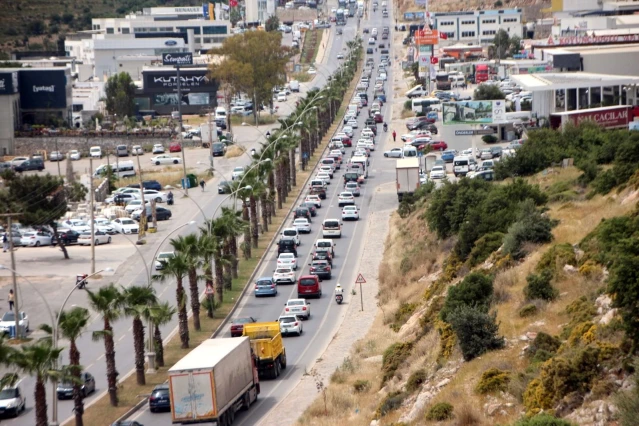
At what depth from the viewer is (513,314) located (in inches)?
1510

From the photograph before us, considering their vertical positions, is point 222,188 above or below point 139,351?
above

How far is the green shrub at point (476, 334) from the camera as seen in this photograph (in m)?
34.9

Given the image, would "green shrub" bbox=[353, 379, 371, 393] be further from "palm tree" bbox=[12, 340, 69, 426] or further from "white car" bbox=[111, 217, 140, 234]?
"white car" bbox=[111, 217, 140, 234]

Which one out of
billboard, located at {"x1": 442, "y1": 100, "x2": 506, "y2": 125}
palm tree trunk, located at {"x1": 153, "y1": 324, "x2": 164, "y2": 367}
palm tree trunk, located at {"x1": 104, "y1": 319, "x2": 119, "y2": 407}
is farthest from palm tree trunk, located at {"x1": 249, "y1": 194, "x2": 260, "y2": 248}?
billboard, located at {"x1": 442, "y1": 100, "x2": 506, "y2": 125}

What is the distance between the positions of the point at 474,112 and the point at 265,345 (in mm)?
64343

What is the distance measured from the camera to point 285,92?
A: 17388 centimetres

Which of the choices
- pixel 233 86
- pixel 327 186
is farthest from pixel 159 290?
pixel 233 86

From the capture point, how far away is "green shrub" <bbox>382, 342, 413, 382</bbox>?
41.6 meters

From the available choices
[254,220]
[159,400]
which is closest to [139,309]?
[159,400]

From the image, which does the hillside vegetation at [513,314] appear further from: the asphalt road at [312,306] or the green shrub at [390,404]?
the asphalt road at [312,306]

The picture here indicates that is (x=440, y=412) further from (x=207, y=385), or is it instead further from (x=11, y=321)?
(x=11, y=321)

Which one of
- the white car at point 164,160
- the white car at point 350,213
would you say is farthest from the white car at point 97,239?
the white car at point 164,160

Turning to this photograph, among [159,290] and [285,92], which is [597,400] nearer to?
[159,290]

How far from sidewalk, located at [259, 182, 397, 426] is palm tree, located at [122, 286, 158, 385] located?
6180mm
